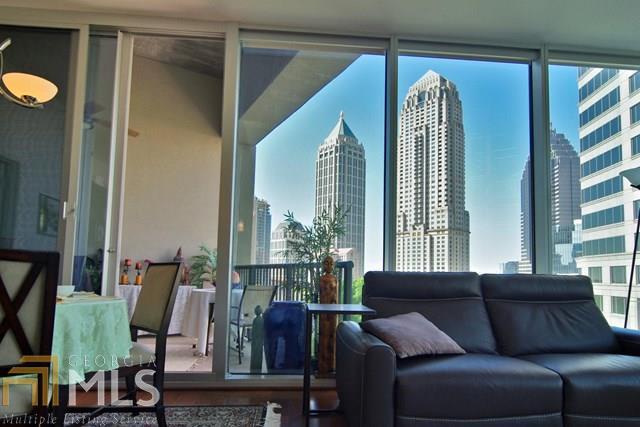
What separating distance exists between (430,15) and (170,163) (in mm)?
4369

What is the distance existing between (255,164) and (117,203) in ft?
3.58

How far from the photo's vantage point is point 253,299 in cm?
344

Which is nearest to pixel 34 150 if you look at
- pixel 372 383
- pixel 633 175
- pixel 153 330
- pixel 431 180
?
pixel 153 330

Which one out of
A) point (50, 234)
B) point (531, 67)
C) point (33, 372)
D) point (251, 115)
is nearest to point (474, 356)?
point (33, 372)

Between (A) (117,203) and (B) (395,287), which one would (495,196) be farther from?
(A) (117,203)

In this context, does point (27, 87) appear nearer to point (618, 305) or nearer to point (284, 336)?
point (284, 336)

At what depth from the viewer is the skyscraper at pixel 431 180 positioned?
3557 millimetres

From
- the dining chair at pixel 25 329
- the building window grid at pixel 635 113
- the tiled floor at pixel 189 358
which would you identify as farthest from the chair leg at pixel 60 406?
the building window grid at pixel 635 113

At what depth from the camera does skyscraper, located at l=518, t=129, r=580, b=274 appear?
3.59 meters

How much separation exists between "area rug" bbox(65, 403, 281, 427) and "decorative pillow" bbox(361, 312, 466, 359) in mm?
838

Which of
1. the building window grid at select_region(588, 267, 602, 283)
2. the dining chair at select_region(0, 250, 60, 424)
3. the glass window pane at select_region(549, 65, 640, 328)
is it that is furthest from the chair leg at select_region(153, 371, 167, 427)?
the building window grid at select_region(588, 267, 602, 283)

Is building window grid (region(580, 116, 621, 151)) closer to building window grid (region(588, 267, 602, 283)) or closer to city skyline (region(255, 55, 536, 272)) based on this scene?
city skyline (region(255, 55, 536, 272))

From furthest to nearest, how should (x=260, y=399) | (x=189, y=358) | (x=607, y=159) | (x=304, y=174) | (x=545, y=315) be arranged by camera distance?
1. (x=189, y=358)
2. (x=607, y=159)
3. (x=304, y=174)
4. (x=260, y=399)
5. (x=545, y=315)

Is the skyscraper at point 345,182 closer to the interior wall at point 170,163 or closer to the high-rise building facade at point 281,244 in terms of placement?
the high-rise building facade at point 281,244
